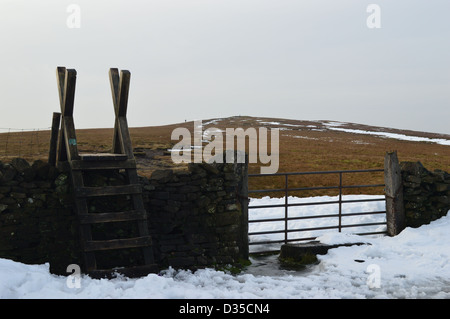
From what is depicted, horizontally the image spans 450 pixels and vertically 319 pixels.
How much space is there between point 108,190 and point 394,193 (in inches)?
245

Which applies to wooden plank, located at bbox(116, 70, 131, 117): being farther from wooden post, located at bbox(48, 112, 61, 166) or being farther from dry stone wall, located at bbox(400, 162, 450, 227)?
dry stone wall, located at bbox(400, 162, 450, 227)

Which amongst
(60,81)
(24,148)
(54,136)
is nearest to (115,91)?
(60,81)

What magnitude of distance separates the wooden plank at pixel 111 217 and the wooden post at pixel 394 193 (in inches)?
223

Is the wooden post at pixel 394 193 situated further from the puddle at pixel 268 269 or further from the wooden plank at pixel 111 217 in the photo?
the wooden plank at pixel 111 217

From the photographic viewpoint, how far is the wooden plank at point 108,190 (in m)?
6.64

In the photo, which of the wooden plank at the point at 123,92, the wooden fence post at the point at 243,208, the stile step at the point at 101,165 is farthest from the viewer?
the wooden fence post at the point at 243,208

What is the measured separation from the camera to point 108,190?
6.78 metres

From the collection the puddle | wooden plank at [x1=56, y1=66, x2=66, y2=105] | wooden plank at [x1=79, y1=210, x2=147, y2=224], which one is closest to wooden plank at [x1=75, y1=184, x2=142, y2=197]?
wooden plank at [x1=79, y1=210, x2=147, y2=224]

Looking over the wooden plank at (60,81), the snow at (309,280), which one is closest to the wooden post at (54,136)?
the wooden plank at (60,81)

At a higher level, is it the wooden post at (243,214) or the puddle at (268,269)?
the wooden post at (243,214)

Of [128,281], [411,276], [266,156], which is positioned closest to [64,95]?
[128,281]

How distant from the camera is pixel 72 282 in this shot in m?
6.05

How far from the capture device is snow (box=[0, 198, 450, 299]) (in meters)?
5.69

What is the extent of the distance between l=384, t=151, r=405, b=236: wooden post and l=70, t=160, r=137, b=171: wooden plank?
5709 mm
